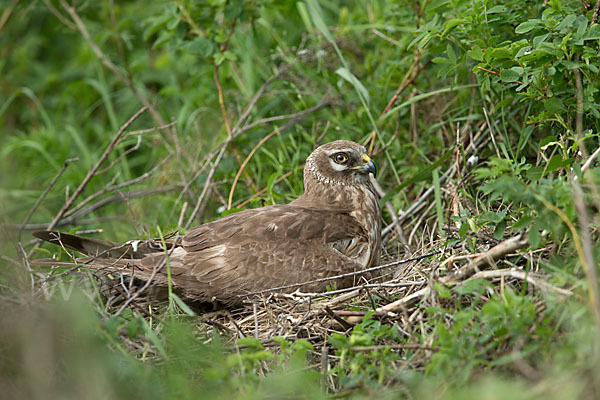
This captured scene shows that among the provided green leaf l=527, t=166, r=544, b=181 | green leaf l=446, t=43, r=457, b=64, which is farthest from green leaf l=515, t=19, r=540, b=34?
green leaf l=527, t=166, r=544, b=181

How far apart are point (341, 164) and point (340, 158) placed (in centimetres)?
5

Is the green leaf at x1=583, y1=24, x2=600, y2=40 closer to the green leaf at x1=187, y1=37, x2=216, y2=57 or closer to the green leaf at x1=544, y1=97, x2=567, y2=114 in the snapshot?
the green leaf at x1=544, y1=97, x2=567, y2=114

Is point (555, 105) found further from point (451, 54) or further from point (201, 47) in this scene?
point (201, 47)

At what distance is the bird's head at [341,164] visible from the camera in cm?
493

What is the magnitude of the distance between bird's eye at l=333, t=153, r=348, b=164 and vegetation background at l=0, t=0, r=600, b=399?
2.04 feet

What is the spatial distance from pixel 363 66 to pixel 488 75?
7.08 feet

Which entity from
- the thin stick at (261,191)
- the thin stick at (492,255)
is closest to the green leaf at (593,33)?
the thin stick at (492,255)

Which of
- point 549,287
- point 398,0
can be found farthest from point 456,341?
point 398,0

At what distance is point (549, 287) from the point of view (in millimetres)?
3025

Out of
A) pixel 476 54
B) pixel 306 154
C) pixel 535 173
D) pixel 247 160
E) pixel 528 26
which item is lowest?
pixel 306 154

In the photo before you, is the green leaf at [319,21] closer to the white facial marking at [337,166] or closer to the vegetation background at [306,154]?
the vegetation background at [306,154]

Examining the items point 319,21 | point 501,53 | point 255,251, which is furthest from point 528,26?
point 255,251

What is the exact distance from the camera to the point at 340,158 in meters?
4.97

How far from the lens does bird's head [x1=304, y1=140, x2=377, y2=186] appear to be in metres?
4.93
